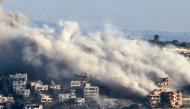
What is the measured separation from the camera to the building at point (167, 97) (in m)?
40.1

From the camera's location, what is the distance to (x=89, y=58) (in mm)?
44969

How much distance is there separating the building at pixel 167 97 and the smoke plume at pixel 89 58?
86 centimetres

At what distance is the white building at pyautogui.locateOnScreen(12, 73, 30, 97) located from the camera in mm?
41781

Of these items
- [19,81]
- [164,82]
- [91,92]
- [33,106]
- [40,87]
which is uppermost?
[19,81]

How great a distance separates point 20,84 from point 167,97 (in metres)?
7.92

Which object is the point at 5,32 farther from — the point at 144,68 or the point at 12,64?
the point at 144,68

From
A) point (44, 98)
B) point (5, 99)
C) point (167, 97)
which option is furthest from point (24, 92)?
point (167, 97)

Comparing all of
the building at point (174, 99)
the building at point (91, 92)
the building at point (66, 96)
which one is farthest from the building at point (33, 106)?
the building at point (174, 99)

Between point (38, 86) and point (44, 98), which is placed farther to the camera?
point (38, 86)

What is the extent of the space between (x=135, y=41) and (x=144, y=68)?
21.9 feet

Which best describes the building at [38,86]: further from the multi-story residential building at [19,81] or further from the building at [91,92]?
the building at [91,92]

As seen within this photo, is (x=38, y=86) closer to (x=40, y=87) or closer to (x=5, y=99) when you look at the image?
(x=40, y=87)

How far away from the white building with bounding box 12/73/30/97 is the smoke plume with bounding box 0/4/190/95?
1.52m

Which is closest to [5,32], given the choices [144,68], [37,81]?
[37,81]
